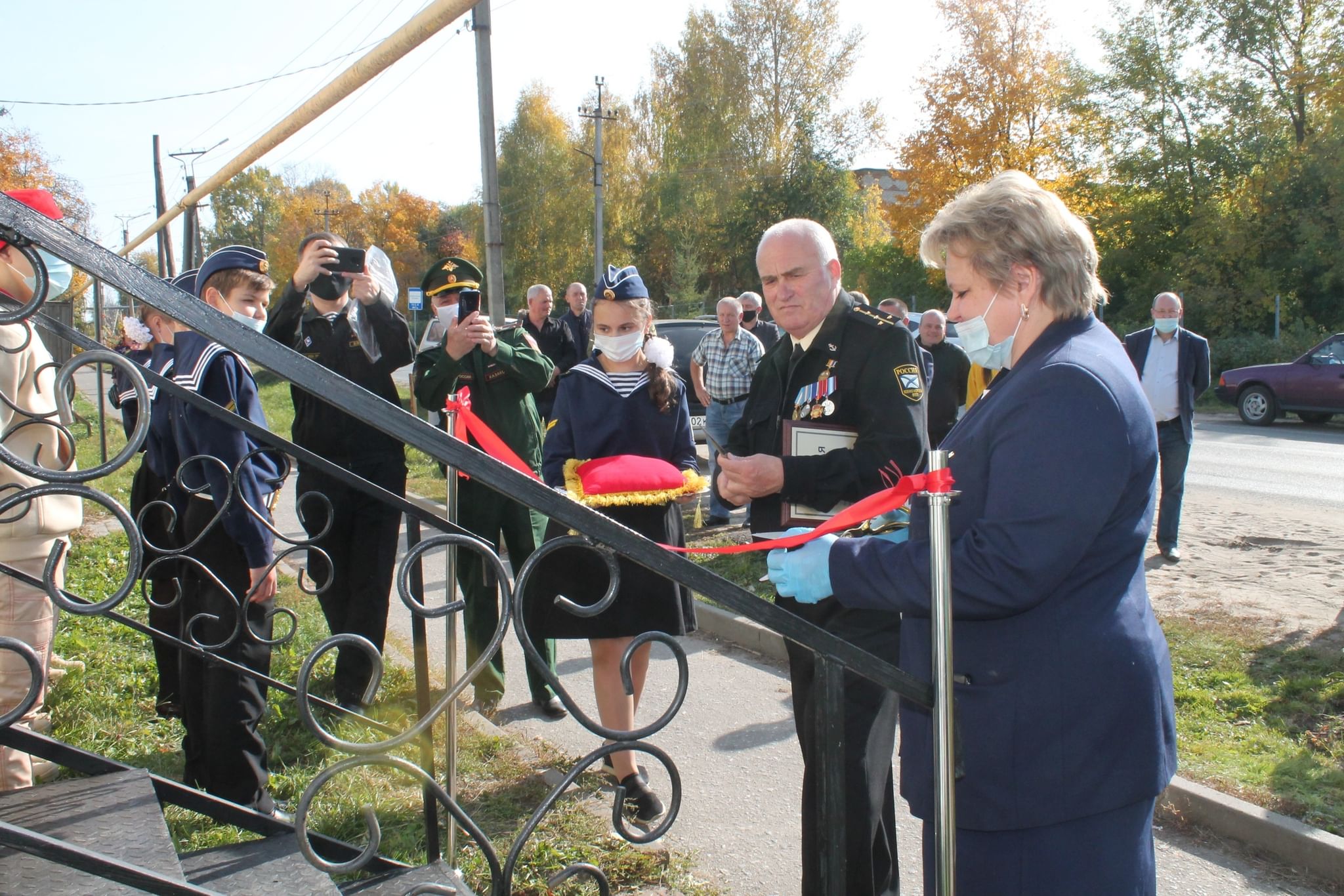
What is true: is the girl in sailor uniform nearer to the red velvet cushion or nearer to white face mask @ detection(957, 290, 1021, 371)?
the red velvet cushion

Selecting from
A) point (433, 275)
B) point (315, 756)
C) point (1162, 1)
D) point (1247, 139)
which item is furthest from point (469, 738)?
point (1162, 1)

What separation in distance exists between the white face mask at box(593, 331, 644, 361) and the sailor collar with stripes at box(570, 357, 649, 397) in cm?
6

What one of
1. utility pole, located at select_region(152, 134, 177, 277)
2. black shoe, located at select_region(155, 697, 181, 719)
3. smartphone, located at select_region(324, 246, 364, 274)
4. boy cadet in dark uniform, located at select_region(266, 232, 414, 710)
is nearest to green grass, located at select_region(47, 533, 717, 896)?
black shoe, located at select_region(155, 697, 181, 719)

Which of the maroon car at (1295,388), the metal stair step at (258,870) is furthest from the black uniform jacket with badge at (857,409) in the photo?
the maroon car at (1295,388)

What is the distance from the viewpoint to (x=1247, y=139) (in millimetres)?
26859

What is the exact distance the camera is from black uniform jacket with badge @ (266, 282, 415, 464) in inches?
171

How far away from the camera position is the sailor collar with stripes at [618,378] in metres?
3.69

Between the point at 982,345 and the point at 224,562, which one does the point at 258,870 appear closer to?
the point at 224,562

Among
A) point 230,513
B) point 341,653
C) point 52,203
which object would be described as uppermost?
point 52,203

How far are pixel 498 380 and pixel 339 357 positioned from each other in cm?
71

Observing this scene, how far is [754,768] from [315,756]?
181cm

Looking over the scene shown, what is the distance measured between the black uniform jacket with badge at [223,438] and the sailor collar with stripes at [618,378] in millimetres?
1159

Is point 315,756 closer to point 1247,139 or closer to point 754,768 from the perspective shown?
point 754,768

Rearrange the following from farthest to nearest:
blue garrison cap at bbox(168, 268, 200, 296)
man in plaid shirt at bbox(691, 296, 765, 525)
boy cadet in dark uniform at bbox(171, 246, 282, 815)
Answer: man in plaid shirt at bbox(691, 296, 765, 525) < blue garrison cap at bbox(168, 268, 200, 296) < boy cadet in dark uniform at bbox(171, 246, 282, 815)
